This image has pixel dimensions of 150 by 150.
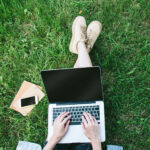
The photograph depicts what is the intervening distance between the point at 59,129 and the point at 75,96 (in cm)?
37

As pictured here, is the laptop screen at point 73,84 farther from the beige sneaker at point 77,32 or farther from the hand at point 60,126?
the beige sneaker at point 77,32

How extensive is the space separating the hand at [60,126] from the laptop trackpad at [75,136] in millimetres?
49

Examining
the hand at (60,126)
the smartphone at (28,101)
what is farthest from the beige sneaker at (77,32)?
the hand at (60,126)

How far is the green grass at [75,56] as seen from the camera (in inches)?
95.4

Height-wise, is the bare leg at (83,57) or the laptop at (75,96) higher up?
the bare leg at (83,57)

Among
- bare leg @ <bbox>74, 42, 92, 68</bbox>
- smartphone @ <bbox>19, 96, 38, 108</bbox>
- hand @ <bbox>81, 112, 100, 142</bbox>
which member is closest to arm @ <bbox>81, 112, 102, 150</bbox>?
hand @ <bbox>81, 112, 100, 142</bbox>


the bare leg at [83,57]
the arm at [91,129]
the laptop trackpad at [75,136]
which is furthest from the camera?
the bare leg at [83,57]

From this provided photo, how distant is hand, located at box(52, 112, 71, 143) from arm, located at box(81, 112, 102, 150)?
0.57 ft

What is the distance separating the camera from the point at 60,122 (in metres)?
2.02

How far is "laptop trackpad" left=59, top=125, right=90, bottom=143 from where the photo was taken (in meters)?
2.01

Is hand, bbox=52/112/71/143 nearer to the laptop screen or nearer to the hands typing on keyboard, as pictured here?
the hands typing on keyboard

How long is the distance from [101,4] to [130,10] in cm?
41

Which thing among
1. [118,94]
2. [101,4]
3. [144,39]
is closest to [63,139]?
[118,94]

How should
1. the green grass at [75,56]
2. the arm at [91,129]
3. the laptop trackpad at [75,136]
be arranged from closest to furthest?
the arm at [91,129] → the laptop trackpad at [75,136] → the green grass at [75,56]
